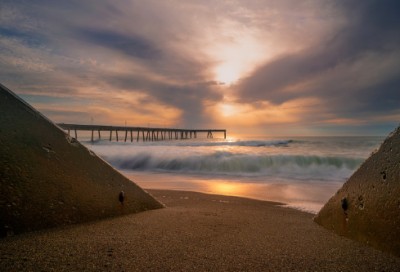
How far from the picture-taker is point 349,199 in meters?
1.84

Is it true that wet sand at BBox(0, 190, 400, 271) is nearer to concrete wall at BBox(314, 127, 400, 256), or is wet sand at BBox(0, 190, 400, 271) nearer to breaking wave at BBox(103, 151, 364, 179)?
concrete wall at BBox(314, 127, 400, 256)

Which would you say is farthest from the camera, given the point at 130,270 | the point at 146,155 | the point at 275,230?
the point at 146,155

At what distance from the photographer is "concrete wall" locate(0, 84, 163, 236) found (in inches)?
59.2

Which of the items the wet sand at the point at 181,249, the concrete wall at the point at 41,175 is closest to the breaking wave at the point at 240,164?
the wet sand at the point at 181,249

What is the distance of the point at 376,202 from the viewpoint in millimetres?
1567

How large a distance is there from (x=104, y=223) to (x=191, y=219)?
2.76 feet

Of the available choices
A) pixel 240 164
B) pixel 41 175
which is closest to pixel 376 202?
pixel 41 175

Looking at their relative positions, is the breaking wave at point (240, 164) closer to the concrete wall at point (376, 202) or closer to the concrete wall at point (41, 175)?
the concrete wall at point (376, 202)

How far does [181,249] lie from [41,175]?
4.00 ft

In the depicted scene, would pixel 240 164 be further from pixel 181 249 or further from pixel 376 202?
pixel 181 249

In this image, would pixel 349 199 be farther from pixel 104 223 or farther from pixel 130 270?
pixel 104 223

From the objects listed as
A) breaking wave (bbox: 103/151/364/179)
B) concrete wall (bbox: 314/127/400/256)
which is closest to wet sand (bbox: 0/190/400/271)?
concrete wall (bbox: 314/127/400/256)

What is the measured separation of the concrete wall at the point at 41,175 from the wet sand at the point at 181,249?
0.11 meters

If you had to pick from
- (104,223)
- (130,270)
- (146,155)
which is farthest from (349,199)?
(146,155)
